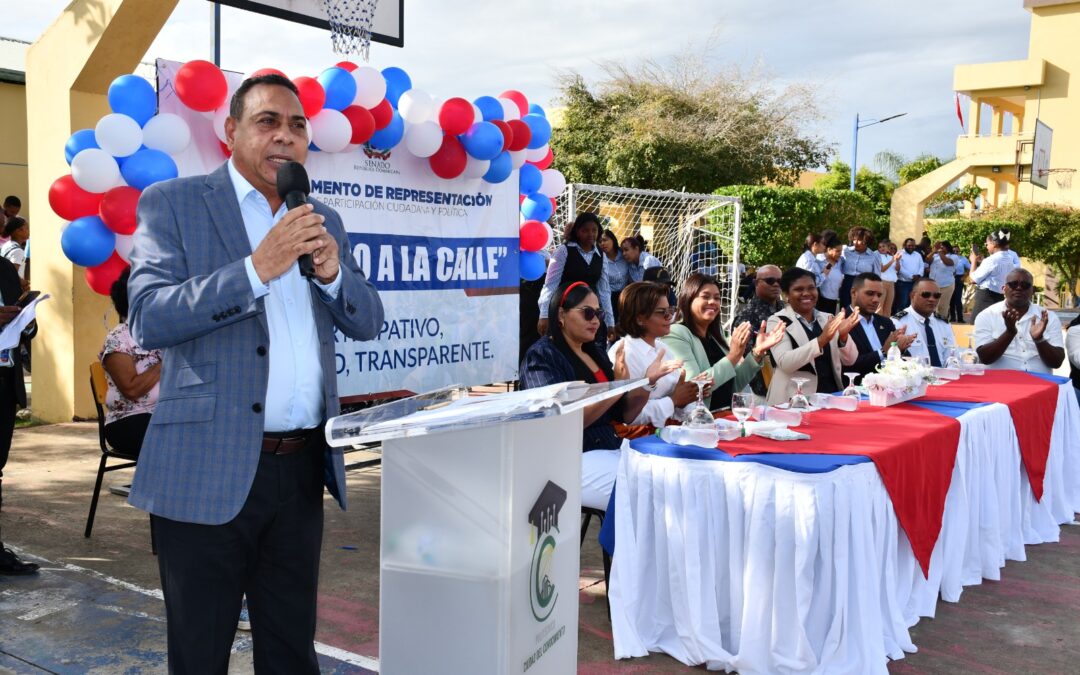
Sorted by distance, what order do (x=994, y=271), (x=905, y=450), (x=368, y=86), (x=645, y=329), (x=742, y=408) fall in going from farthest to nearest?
(x=994, y=271), (x=368, y=86), (x=645, y=329), (x=742, y=408), (x=905, y=450)

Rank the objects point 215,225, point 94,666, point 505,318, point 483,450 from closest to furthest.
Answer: point 483,450, point 215,225, point 94,666, point 505,318

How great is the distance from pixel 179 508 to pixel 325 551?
3.06 m

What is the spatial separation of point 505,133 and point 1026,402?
3677mm

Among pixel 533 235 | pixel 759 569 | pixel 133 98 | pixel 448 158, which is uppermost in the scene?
pixel 133 98

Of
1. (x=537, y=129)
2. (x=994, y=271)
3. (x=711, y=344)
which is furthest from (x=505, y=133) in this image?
(x=994, y=271)

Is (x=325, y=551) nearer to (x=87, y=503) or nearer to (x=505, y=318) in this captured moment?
(x=87, y=503)

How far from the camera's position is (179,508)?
6.74 feet

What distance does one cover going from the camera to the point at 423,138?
19.2 ft

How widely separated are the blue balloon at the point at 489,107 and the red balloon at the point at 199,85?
1.94 metres

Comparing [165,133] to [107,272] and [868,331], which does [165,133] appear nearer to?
[107,272]

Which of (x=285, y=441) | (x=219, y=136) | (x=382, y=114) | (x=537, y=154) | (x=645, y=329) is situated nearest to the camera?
(x=285, y=441)

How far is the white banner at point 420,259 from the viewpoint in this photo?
18.5 ft

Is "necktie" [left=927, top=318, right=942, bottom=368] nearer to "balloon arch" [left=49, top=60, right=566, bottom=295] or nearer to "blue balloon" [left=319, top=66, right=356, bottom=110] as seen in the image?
"balloon arch" [left=49, top=60, right=566, bottom=295]

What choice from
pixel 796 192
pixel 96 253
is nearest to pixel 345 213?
pixel 96 253
